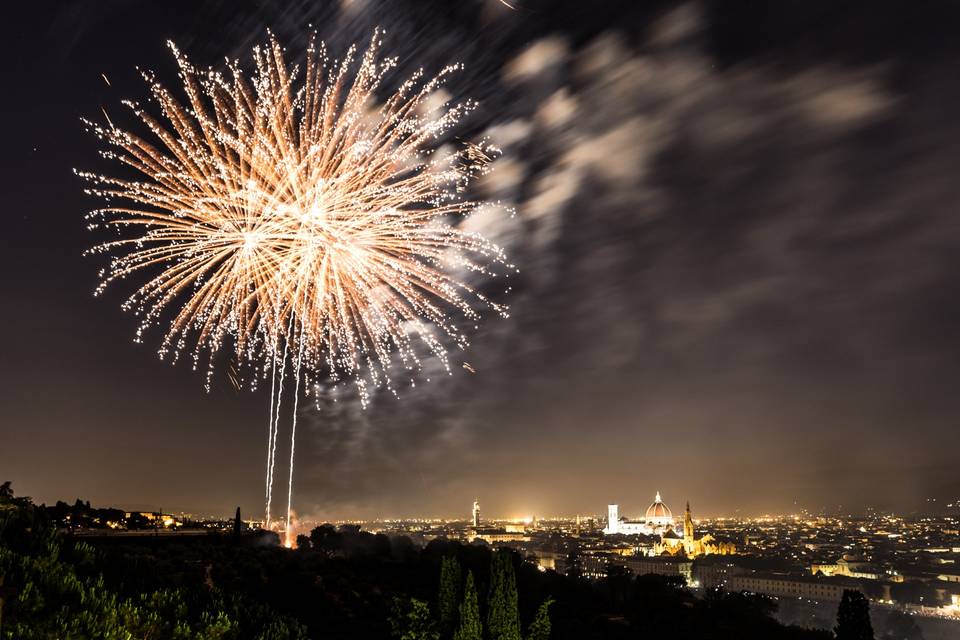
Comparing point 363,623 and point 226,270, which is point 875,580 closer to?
point 363,623

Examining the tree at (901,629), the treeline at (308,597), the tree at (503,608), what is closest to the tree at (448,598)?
the treeline at (308,597)

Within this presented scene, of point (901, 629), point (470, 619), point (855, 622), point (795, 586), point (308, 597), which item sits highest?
point (470, 619)

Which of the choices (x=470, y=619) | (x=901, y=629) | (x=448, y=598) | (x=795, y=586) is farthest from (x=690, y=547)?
(x=470, y=619)

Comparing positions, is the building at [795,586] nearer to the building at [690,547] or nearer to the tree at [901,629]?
the tree at [901,629]

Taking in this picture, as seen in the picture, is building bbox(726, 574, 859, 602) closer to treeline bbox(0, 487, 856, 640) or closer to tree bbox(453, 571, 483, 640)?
treeline bbox(0, 487, 856, 640)

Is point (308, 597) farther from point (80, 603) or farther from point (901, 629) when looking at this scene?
point (901, 629)

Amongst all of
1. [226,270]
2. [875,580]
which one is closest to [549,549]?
[875,580]
